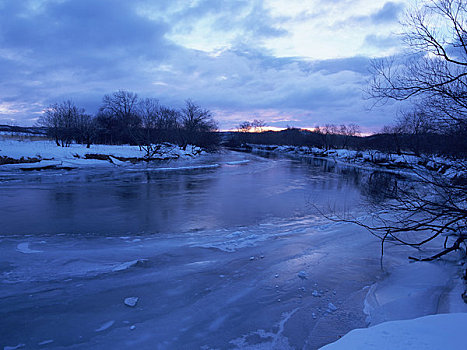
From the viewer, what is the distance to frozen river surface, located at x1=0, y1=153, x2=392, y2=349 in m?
3.49

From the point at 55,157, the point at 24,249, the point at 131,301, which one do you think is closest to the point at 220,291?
the point at 131,301

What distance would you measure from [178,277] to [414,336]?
3736 mm

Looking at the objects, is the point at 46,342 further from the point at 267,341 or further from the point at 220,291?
the point at 267,341

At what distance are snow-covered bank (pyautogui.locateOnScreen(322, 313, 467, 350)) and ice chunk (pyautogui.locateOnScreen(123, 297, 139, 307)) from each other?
291 cm

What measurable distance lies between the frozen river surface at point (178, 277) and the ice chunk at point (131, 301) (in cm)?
6

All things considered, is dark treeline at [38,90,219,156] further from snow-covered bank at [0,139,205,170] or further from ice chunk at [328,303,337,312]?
ice chunk at [328,303,337,312]

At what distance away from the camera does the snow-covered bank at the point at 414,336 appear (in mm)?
2256

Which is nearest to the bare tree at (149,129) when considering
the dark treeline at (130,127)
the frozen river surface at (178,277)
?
the dark treeline at (130,127)

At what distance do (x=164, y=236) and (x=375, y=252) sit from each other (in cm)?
541

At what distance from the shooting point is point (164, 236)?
7.24 m

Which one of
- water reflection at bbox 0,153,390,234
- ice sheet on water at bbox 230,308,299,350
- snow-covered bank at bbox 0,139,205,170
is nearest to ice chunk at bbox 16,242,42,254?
water reflection at bbox 0,153,390,234

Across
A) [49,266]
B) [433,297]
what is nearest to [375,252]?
[433,297]

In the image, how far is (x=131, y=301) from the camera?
412 cm

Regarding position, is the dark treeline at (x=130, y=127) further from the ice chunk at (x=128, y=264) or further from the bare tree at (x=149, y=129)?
the ice chunk at (x=128, y=264)
